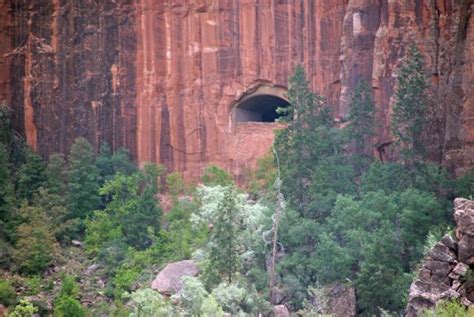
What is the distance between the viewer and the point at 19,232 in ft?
133

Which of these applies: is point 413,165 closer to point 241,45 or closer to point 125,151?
point 241,45

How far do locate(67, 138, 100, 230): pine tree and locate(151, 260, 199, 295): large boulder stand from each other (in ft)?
23.7

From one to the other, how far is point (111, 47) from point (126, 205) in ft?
22.8

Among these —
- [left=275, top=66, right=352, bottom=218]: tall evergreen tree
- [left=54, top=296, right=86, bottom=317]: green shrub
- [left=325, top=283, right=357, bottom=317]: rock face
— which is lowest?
[left=54, top=296, right=86, bottom=317]: green shrub

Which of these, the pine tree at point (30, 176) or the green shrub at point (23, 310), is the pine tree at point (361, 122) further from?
the pine tree at point (30, 176)

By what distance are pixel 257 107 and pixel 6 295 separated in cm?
1302

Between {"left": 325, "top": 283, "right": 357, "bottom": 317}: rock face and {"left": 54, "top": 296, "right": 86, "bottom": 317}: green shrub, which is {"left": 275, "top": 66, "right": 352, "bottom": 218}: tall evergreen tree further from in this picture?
{"left": 54, "top": 296, "right": 86, "bottom": 317}: green shrub

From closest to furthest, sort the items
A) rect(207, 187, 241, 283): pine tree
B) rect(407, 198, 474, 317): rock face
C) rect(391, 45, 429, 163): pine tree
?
rect(407, 198, 474, 317): rock face → rect(207, 187, 241, 283): pine tree → rect(391, 45, 429, 163): pine tree

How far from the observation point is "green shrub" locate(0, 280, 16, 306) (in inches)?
1476

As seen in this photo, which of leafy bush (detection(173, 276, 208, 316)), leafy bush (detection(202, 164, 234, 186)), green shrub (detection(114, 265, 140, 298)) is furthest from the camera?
leafy bush (detection(202, 164, 234, 186))

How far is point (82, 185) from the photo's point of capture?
4372cm

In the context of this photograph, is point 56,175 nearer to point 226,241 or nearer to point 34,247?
point 34,247

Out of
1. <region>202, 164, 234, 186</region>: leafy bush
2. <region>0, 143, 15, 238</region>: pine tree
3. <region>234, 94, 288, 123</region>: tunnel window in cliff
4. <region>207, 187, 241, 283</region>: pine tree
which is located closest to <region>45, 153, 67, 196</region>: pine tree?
<region>0, 143, 15, 238</region>: pine tree

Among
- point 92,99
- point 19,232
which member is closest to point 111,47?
point 92,99
